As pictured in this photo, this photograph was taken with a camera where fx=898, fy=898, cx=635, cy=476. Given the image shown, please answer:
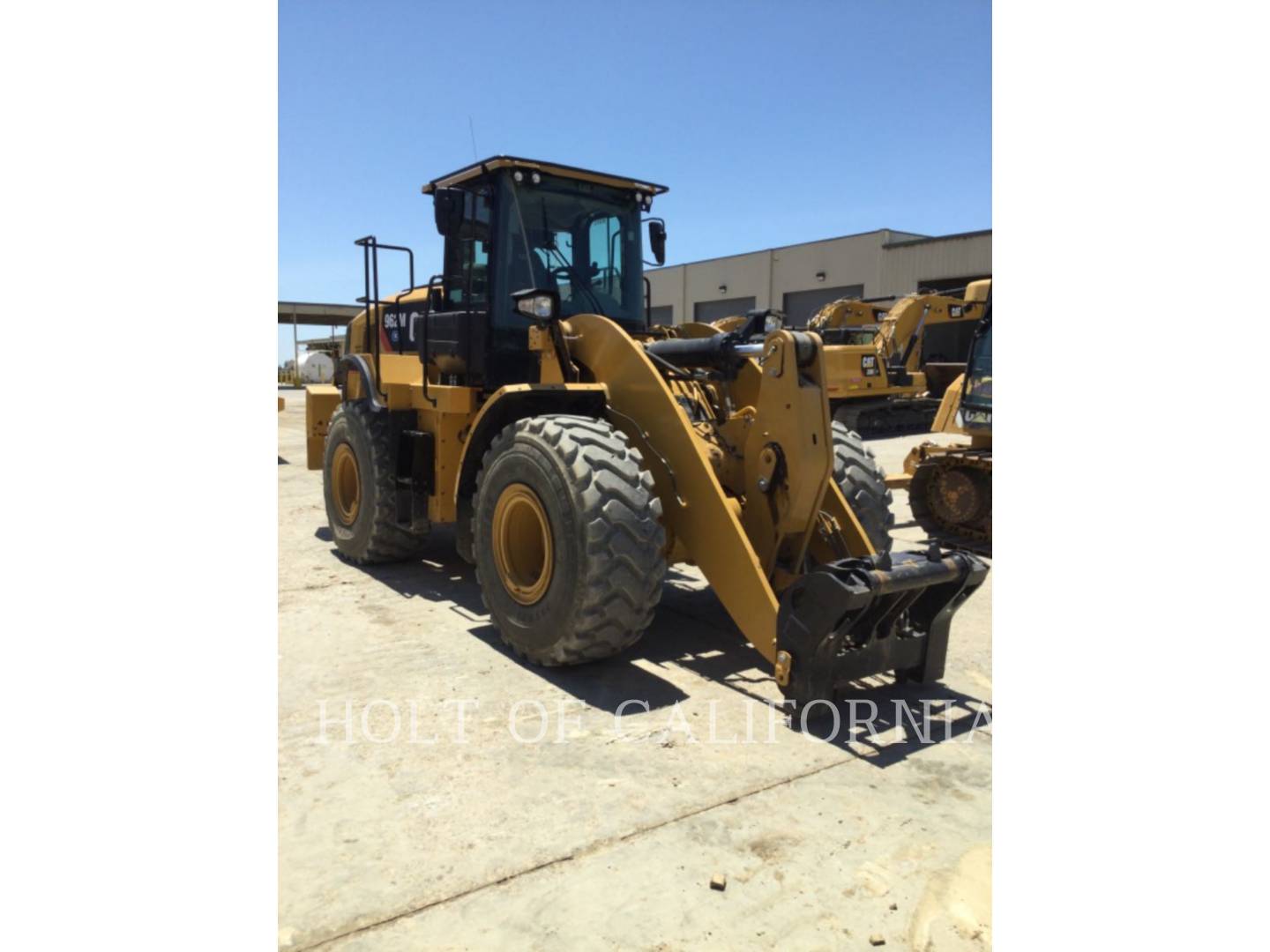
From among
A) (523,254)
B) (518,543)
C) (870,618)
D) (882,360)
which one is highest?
(882,360)

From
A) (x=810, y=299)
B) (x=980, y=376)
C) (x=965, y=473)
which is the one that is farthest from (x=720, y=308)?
(x=965, y=473)

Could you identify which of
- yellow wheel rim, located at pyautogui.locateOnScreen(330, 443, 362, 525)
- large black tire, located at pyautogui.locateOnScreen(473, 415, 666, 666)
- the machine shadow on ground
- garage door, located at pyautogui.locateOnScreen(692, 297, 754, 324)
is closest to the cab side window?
yellow wheel rim, located at pyautogui.locateOnScreen(330, 443, 362, 525)

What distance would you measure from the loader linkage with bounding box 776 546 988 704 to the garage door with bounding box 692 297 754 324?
3355 cm

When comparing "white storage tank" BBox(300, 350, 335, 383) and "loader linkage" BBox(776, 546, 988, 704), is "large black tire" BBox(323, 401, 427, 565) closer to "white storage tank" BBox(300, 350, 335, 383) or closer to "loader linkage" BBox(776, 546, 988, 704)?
"loader linkage" BBox(776, 546, 988, 704)

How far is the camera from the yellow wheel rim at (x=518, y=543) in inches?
189

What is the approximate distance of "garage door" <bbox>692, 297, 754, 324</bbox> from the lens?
38.0 metres

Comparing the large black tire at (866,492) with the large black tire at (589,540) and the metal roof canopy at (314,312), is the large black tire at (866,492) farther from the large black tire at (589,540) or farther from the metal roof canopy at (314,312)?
the metal roof canopy at (314,312)

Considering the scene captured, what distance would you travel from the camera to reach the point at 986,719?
412cm

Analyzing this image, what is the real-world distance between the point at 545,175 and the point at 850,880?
15.3ft

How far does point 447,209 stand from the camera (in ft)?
18.1

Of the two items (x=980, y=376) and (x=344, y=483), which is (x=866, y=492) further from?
(x=344, y=483)

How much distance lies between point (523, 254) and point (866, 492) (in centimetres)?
267

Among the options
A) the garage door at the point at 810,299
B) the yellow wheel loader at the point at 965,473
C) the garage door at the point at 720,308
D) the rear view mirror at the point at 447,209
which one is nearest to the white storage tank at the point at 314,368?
the garage door at the point at 720,308

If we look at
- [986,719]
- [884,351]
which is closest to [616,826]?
[986,719]
